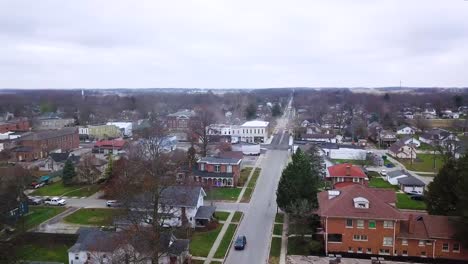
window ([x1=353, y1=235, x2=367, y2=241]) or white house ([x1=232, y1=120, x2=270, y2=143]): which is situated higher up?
white house ([x1=232, y1=120, x2=270, y2=143])

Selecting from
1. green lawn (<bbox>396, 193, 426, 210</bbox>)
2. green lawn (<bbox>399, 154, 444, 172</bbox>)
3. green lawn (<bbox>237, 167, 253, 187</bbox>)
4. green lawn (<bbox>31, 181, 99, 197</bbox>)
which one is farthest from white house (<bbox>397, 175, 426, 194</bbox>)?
green lawn (<bbox>31, 181, 99, 197</bbox>)

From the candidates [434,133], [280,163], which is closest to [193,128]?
[280,163]

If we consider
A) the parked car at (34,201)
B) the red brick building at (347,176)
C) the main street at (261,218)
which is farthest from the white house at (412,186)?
the parked car at (34,201)

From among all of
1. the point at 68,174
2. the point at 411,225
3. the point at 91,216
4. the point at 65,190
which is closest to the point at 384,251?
the point at 411,225

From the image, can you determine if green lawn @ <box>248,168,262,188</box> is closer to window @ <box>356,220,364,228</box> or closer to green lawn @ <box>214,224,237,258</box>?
green lawn @ <box>214,224,237,258</box>

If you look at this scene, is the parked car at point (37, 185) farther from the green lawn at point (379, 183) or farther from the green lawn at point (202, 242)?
the green lawn at point (379, 183)

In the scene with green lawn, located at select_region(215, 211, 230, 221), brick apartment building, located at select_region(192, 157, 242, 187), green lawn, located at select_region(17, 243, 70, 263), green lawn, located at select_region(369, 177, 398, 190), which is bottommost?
green lawn, located at select_region(17, 243, 70, 263)
